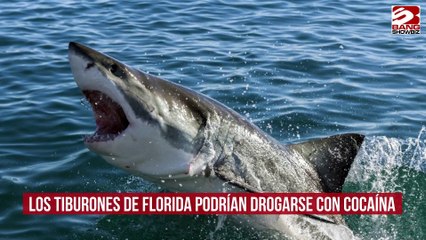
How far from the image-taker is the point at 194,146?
639cm

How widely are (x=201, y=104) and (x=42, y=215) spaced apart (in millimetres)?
2670

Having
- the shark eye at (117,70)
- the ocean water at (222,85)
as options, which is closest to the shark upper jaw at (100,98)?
the shark eye at (117,70)

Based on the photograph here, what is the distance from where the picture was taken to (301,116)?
1105cm

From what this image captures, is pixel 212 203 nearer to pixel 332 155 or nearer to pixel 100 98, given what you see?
pixel 332 155

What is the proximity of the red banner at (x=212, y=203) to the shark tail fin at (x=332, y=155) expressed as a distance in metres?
0.16

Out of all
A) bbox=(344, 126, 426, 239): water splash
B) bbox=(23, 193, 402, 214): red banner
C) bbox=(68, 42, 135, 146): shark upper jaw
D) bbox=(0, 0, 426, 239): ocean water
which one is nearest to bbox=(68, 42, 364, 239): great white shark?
bbox=(68, 42, 135, 146): shark upper jaw

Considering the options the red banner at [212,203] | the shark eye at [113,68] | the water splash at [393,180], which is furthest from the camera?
the water splash at [393,180]

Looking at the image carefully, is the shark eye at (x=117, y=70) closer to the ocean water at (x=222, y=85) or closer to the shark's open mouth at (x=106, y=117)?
the shark's open mouth at (x=106, y=117)

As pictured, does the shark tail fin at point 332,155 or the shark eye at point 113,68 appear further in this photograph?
the shark tail fin at point 332,155

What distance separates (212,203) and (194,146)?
73 centimetres

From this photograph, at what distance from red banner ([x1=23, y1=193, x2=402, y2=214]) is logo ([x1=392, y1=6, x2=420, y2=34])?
27.3 feet

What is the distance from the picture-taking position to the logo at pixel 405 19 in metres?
16.4

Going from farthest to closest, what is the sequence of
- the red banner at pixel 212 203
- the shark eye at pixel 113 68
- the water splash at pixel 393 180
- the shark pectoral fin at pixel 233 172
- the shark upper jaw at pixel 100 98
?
the water splash at pixel 393 180 < the red banner at pixel 212 203 < the shark pectoral fin at pixel 233 172 < the shark eye at pixel 113 68 < the shark upper jaw at pixel 100 98

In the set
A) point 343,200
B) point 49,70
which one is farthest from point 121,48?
point 343,200
